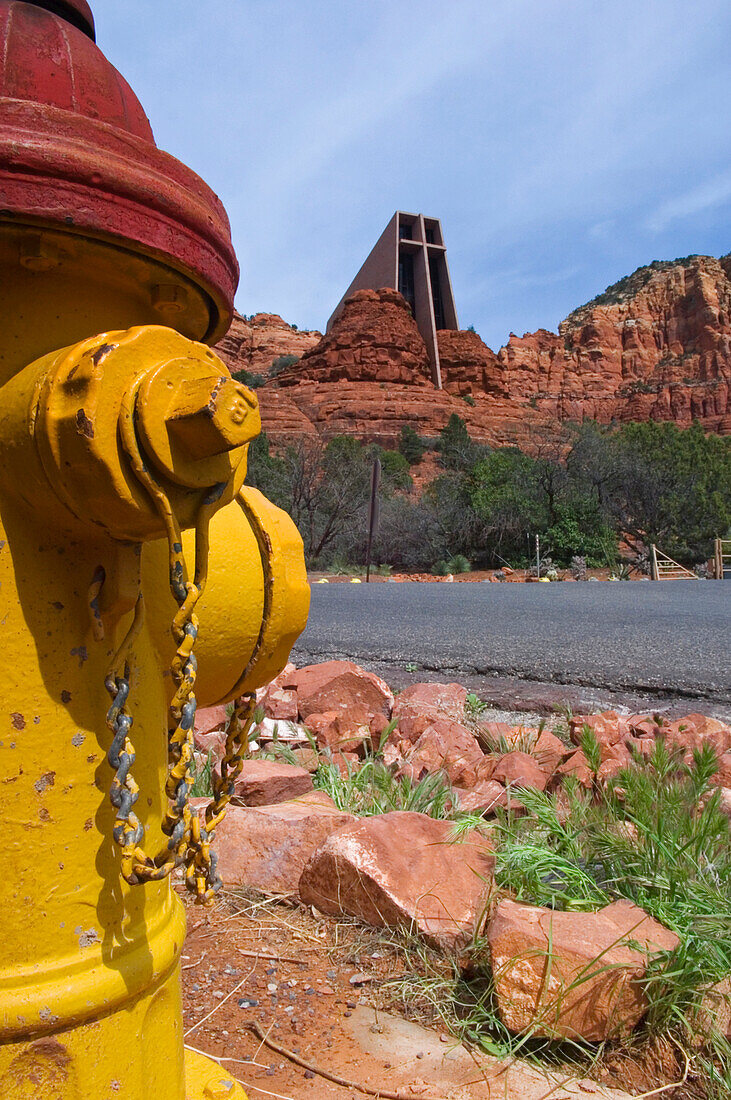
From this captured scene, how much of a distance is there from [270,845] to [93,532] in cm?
120

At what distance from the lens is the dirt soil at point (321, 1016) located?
124 centimetres

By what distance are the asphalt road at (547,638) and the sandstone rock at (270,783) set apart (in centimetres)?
217

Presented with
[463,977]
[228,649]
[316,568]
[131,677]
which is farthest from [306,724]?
[316,568]

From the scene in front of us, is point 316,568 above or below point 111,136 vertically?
below

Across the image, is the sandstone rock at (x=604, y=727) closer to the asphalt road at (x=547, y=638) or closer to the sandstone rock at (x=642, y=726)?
the sandstone rock at (x=642, y=726)

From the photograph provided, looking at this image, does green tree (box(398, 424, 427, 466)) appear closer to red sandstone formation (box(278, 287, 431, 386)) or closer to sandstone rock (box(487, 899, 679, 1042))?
red sandstone formation (box(278, 287, 431, 386))

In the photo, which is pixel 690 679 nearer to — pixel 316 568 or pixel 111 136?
pixel 111 136

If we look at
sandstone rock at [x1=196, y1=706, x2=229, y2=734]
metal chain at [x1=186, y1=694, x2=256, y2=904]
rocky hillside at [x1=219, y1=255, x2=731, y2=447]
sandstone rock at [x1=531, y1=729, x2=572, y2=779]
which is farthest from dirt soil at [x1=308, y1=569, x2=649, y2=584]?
rocky hillside at [x1=219, y1=255, x2=731, y2=447]

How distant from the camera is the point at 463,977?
4.86 ft

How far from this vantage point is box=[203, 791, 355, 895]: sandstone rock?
5.95 ft

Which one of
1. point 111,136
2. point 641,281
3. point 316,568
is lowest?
point 316,568

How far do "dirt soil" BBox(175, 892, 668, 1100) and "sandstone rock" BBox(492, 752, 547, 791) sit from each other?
0.79m

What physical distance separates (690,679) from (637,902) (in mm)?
2612

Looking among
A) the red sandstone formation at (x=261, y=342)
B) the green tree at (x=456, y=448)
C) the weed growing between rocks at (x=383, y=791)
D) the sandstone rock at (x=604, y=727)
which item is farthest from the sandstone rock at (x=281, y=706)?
the red sandstone formation at (x=261, y=342)
